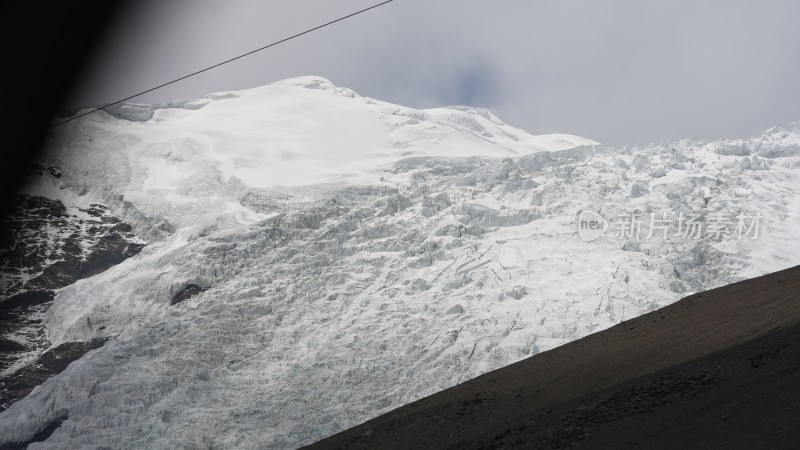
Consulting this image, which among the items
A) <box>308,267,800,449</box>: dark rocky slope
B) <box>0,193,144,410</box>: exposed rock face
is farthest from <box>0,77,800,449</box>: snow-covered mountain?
<box>308,267,800,449</box>: dark rocky slope

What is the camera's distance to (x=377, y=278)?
48.2m

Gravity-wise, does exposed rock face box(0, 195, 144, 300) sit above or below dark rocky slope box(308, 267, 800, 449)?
below

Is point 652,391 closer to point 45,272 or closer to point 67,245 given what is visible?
point 45,272

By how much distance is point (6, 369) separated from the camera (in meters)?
58.6

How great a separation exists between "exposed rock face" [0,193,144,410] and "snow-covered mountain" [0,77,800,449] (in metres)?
1.88

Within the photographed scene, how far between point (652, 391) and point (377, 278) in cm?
3840

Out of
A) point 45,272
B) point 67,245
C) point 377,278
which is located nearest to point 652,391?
point 377,278

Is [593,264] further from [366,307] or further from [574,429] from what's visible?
[574,429]

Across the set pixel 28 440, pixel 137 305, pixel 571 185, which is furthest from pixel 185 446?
pixel 571 185

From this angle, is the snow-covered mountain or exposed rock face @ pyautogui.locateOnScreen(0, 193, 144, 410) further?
exposed rock face @ pyautogui.locateOnScreen(0, 193, 144, 410)

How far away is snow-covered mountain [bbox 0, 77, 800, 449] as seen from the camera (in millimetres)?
38906

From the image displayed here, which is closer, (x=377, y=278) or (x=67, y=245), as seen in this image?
(x=377, y=278)

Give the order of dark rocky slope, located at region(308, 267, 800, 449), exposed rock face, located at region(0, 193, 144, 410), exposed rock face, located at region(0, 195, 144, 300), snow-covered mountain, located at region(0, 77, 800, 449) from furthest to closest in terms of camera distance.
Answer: exposed rock face, located at region(0, 195, 144, 300), exposed rock face, located at region(0, 193, 144, 410), snow-covered mountain, located at region(0, 77, 800, 449), dark rocky slope, located at region(308, 267, 800, 449)

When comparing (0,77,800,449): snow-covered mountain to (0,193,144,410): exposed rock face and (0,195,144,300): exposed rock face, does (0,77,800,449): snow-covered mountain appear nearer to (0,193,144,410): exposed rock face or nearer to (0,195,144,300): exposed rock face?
(0,193,144,410): exposed rock face
